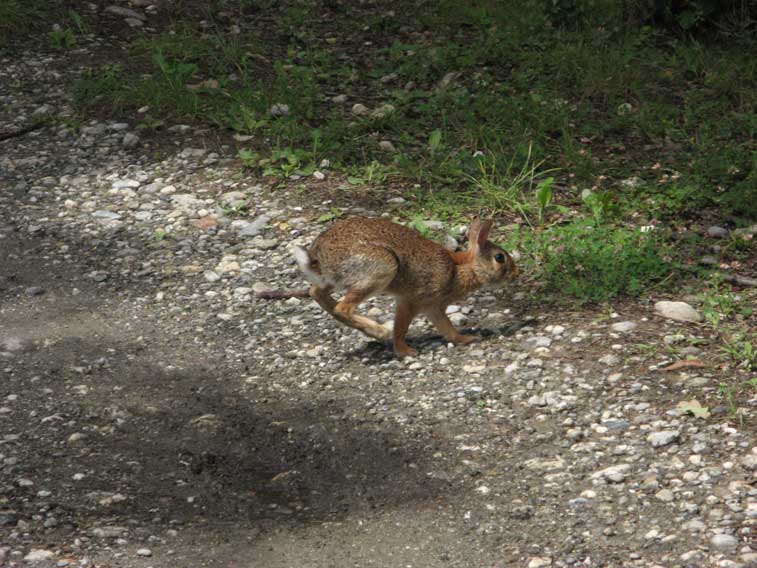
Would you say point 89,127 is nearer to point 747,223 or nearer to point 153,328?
point 153,328

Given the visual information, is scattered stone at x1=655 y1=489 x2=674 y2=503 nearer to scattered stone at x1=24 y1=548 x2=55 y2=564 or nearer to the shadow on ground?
the shadow on ground

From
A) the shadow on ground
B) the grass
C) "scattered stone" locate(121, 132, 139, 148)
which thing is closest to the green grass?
the grass

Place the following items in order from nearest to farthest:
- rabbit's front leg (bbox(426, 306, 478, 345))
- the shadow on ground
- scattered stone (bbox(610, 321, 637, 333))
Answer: the shadow on ground → scattered stone (bbox(610, 321, 637, 333)) → rabbit's front leg (bbox(426, 306, 478, 345))

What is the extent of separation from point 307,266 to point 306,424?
0.83m

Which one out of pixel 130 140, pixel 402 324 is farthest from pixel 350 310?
pixel 130 140

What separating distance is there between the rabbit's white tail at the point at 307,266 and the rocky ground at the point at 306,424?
41cm

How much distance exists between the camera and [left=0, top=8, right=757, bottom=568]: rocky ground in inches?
155

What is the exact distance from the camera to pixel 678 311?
17.7 ft

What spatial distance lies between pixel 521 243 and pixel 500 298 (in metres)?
0.54

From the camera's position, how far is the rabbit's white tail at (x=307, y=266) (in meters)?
5.16

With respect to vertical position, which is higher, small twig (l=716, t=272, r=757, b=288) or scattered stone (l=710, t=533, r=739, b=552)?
scattered stone (l=710, t=533, r=739, b=552)

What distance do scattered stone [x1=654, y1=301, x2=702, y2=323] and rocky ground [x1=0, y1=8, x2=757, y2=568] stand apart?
58 millimetres

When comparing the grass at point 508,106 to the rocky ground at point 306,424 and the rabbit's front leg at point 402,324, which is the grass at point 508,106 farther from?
the rabbit's front leg at point 402,324

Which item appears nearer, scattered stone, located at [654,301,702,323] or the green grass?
scattered stone, located at [654,301,702,323]
